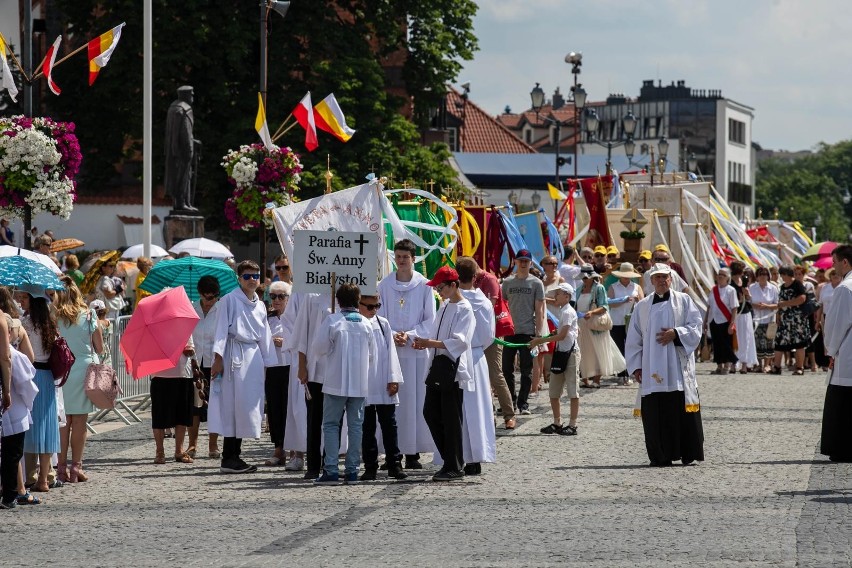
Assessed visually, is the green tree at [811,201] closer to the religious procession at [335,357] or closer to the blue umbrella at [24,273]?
the religious procession at [335,357]

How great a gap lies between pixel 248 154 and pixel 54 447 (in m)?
12.3

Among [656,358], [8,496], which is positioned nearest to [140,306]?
[8,496]

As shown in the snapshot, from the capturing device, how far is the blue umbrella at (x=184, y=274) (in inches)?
657

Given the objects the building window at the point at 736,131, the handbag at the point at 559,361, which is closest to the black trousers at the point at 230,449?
the handbag at the point at 559,361

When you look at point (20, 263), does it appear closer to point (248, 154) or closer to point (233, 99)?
point (248, 154)

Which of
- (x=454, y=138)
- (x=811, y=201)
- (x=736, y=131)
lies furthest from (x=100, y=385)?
(x=811, y=201)

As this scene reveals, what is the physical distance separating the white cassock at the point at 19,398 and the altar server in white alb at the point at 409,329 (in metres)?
3.14

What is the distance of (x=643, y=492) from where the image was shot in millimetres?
12414

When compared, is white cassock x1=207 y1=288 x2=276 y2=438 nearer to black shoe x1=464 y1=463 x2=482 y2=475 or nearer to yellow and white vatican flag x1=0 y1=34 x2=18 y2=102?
black shoe x1=464 y1=463 x2=482 y2=475

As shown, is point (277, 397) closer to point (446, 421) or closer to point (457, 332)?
point (446, 421)

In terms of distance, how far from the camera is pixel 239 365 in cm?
1428

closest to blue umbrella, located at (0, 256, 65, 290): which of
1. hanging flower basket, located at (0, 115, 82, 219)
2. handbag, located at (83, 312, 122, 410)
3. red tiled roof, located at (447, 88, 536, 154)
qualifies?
handbag, located at (83, 312, 122, 410)

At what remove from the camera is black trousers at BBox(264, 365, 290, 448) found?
14.6 meters

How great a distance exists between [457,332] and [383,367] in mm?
661
